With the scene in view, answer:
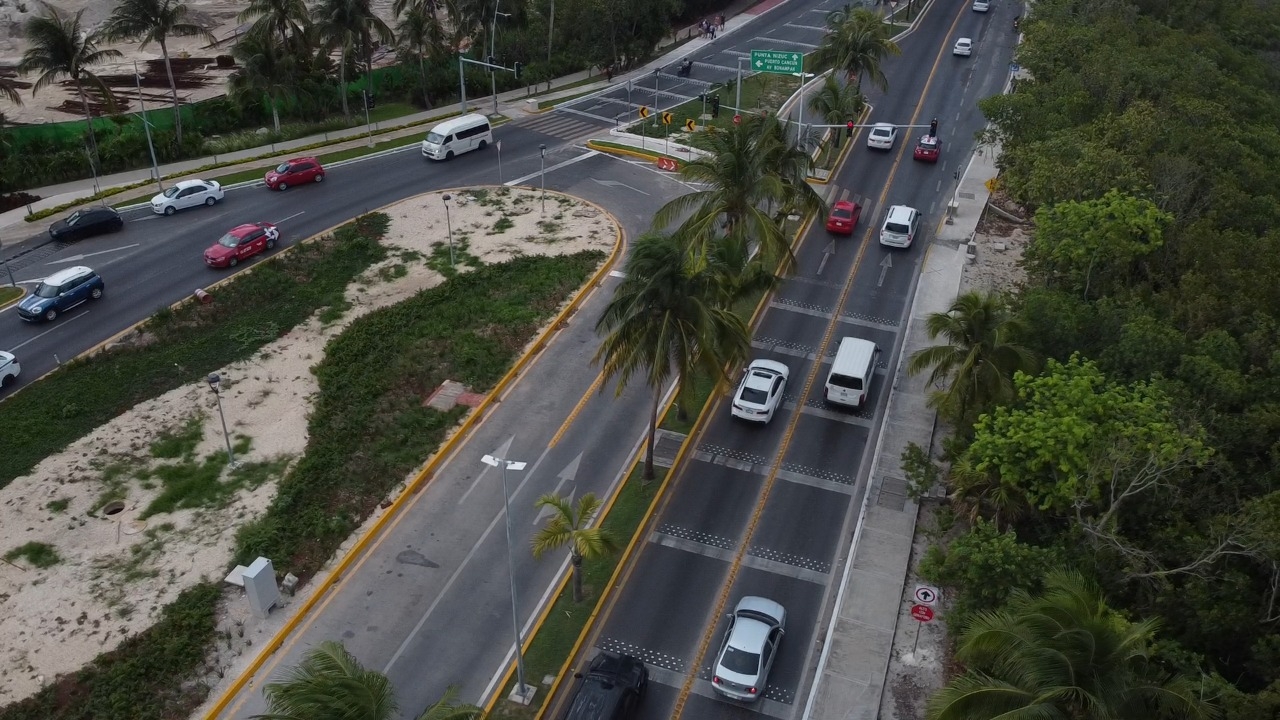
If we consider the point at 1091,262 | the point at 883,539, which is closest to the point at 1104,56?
the point at 1091,262

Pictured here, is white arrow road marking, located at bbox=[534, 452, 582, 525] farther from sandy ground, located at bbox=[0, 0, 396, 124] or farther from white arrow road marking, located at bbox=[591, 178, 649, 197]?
sandy ground, located at bbox=[0, 0, 396, 124]

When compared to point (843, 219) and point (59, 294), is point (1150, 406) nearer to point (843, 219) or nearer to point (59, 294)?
point (843, 219)

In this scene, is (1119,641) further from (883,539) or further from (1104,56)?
(1104,56)

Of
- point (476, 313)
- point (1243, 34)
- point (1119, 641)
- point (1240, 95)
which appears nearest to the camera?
point (1119, 641)

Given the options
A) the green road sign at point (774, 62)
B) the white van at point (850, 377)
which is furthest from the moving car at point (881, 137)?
the white van at point (850, 377)

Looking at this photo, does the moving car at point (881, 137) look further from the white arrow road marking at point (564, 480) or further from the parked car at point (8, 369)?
the parked car at point (8, 369)

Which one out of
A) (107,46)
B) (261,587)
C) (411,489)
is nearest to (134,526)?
(261,587)
